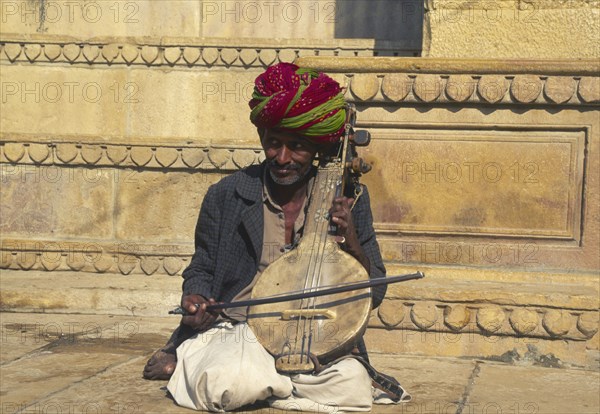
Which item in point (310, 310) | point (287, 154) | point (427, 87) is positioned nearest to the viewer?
point (310, 310)

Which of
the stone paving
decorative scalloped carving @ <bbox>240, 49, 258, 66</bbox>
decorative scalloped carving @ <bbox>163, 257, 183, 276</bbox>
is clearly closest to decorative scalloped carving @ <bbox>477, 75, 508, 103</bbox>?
the stone paving

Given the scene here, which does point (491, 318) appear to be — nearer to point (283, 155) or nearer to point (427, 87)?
point (427, 87)

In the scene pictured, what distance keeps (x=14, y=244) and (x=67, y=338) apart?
1503mm

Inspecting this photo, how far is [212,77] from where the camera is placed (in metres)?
7.86

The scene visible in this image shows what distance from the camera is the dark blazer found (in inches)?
166

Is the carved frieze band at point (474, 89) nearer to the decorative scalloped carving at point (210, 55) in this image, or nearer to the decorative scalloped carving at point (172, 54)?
the decorative scalloped carving at point (210, 55)

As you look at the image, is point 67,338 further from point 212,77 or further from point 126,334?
point 212,77

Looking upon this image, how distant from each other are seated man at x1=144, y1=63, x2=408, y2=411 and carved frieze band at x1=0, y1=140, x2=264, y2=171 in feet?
7.92

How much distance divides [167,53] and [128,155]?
4.01 feet

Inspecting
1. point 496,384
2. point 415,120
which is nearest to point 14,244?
point 415,120

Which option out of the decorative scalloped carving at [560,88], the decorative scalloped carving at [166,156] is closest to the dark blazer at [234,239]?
the decorative scalloped carving at [560,88]

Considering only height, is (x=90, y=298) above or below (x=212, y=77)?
below

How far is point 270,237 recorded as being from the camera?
13.9 feet

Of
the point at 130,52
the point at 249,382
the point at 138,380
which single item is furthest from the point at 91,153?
the point at 249,382
